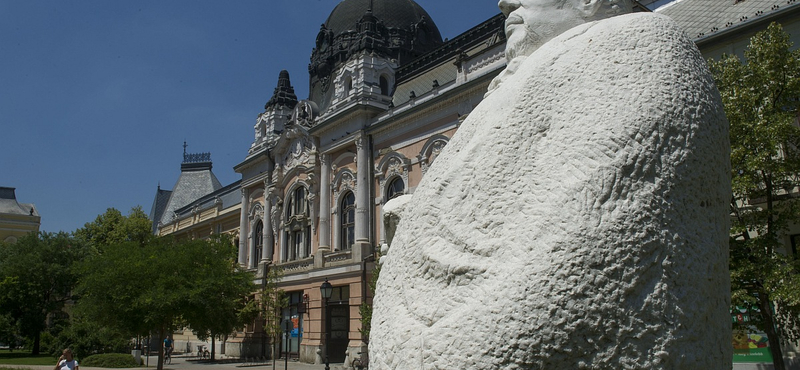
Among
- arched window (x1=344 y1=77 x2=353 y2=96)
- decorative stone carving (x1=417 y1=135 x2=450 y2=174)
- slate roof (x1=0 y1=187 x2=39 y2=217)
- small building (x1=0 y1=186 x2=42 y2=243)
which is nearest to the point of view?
decorative stone carving (x1=417 y1=135 x2=450 y2=174)

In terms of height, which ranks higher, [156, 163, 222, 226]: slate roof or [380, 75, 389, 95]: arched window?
[156, 163, 222, 226]: slate roof

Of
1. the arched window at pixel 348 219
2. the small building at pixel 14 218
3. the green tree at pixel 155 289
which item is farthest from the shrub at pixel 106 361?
the small building at pixel 14 218

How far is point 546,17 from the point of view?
263 cm

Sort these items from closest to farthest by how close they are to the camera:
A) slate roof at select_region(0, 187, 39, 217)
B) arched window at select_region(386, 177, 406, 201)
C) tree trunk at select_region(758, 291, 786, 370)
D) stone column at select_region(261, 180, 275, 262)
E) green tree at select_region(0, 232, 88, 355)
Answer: tree trunk at select_region(758, 291, 786, 370)
arched window at select_region(386, 177, 406, 201)
stone column at select_region(261, 180, 275, 262)
green tree at select_region(0, 232, 88, 355)
slate roof at select_region(0, 187, 39, 217)

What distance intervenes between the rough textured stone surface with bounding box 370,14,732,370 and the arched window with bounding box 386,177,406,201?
73.3 ft

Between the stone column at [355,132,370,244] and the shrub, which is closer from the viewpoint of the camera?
the shrub

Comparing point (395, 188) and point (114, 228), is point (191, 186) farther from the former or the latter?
point (395, 188)

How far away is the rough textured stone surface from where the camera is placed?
1.79 m

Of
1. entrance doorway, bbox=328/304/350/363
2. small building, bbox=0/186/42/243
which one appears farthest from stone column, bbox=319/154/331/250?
small building, bbox=0/186/42/243

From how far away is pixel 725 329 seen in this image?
Answer: 204 cm

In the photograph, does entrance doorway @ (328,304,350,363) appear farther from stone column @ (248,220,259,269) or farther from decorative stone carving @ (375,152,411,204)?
stone column @ (248,220,259,269)

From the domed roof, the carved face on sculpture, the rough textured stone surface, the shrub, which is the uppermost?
the domed roof

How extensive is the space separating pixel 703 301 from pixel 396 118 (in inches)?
917

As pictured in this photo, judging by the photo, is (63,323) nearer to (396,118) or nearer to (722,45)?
(396,118)
